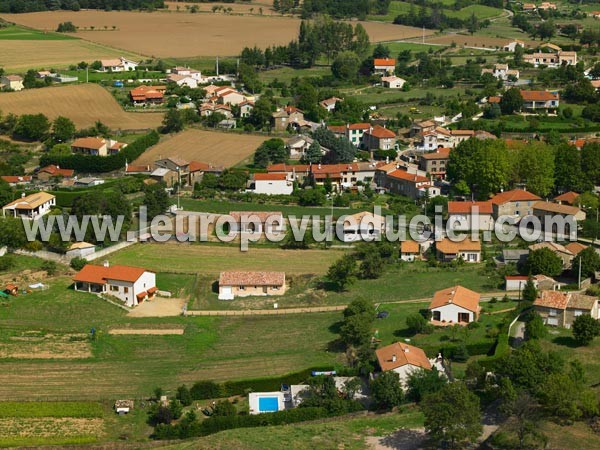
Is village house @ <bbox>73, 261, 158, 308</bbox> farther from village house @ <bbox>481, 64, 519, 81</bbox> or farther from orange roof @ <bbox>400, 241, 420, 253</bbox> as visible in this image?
village house @ <bbox>481, 64, 519, 81</bbox>

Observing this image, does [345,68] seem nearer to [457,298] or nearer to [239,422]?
[457,298]

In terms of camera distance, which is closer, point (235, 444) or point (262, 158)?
point (235, 444)

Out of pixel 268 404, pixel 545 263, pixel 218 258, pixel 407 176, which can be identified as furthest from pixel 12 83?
pixel 268 404

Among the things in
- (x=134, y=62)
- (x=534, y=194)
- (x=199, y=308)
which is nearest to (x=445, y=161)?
(x=534, y=194)

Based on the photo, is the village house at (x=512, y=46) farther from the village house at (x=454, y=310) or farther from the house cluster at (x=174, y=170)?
the village house at (x=454, y=310)

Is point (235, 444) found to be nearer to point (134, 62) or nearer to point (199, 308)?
point (199, 308)

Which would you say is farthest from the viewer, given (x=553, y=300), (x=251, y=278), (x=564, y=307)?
(x=251, y=278)
